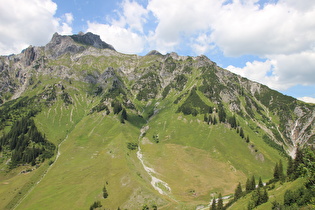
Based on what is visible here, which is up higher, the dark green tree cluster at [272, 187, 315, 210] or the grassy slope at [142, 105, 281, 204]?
the dark green tree cluster at [272, 187, 315, 210]

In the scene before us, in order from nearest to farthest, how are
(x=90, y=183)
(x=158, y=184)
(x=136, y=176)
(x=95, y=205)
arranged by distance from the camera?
(x=95, y=205) → (x=136, y=176) → (x=90, y=183) → (x=158, y=184)

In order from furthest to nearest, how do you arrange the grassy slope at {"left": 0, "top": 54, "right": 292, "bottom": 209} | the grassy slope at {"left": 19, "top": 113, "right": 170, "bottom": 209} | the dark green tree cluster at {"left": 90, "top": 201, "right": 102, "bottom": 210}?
the grassy slope at {"left": 0, "top": 54, "right": 292, "bottom": 209} < the grassy slope at {"left": 19, "top": 113, "right": 170, "bottom": 209} < the dark green tree cluster at {"left": 90, "top": 201, "right": 102, "bottom": 210}

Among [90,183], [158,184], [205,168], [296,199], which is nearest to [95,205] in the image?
[90,183]

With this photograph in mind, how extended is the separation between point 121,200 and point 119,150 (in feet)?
273

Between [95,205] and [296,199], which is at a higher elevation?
[296,199]

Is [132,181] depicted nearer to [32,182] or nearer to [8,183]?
[32,182]

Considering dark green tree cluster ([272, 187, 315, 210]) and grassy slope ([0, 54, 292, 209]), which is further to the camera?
grassy slope ([0, 54, 292, 209])

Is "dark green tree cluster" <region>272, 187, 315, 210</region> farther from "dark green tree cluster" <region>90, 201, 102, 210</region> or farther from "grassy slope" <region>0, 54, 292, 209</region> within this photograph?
"dark green tree cluster" <region>90, 201, 102, 210</region>

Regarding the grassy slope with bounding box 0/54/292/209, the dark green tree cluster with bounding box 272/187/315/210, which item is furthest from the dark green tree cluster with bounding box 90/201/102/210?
the dark green tree cluster with bounding box 272/187/315/210

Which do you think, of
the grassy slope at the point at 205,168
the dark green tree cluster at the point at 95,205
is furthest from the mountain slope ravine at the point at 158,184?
the dark green tree cluster at the point at 95,205

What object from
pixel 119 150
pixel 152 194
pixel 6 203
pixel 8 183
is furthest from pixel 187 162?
pixel 8 183

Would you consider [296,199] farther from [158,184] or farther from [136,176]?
[136,176]

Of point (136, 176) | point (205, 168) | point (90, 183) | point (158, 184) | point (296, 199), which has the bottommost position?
point (90, 183)

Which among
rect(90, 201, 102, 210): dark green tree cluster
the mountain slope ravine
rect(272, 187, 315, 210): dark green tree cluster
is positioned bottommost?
rect(90, 201, 102, 210): dark green tree cluster
